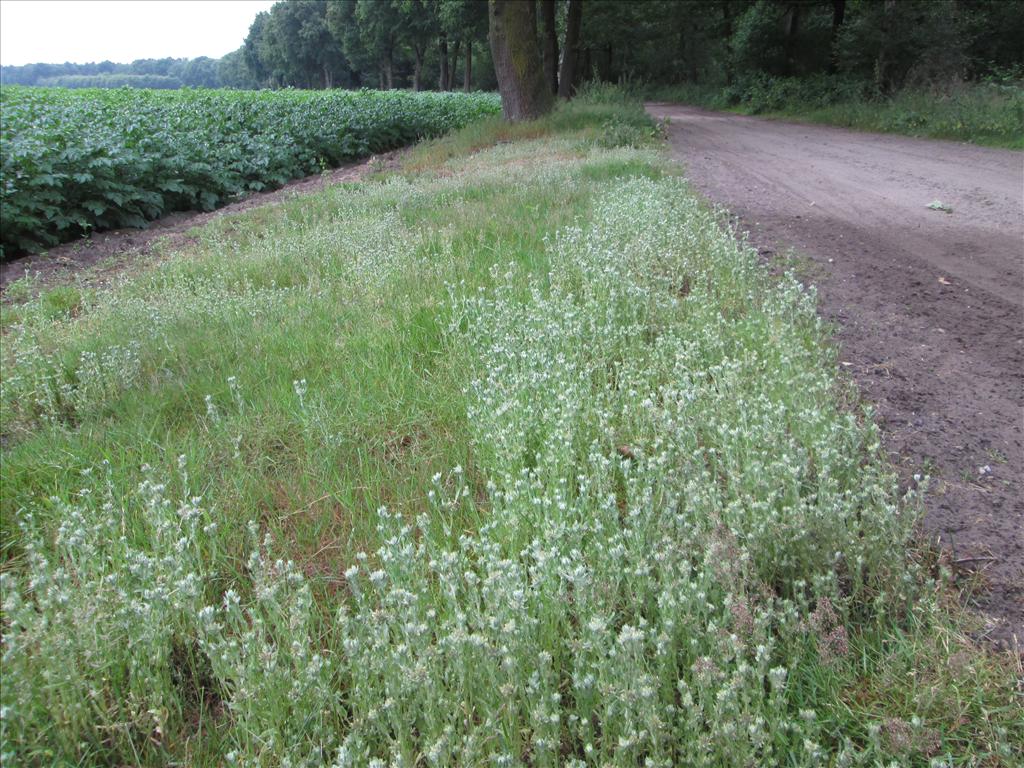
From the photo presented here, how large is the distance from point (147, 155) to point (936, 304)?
39.8ft

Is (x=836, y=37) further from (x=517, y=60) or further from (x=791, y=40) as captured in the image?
(x=517, y=60)

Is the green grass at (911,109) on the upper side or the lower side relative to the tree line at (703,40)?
lower

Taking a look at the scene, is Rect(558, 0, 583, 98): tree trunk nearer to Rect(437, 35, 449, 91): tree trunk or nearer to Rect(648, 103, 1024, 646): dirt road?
Rect(648, 103, 1024, 646): dirt road

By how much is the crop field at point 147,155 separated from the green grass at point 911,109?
14906 millimetres

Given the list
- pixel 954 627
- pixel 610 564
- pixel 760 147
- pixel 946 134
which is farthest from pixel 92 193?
pixel 946 134

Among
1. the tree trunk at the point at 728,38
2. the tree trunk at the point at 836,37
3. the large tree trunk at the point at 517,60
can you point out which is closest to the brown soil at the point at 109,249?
the large tree trunk at the point at 517,60

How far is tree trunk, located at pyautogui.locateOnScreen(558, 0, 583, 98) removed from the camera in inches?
Answer: 1040

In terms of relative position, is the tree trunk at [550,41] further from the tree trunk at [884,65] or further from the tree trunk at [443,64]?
the tree trunk at [443,64]

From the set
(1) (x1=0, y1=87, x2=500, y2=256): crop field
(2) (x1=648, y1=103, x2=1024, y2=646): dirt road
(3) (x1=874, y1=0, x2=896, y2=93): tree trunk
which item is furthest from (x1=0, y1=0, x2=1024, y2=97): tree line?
(2) (x1=648, y1=103, x2=1024, y2=646): dirt road

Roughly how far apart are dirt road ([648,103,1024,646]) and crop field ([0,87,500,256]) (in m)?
9.02

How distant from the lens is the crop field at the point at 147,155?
32.0 feet

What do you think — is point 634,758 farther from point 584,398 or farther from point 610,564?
point 584,398

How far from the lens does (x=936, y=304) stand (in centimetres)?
540

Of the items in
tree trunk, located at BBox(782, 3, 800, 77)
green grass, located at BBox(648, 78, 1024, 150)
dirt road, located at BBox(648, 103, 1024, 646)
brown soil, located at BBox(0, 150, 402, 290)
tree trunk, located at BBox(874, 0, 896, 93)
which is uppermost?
tree trunk, located at BBox(782, 3, 800, 77)
